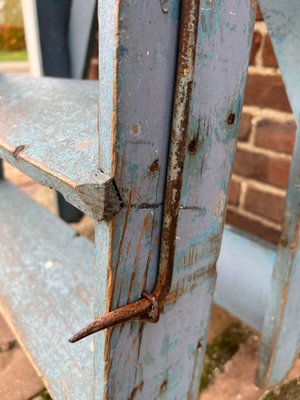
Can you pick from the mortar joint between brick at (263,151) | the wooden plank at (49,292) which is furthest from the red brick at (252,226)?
the wooden plank at (49,292)

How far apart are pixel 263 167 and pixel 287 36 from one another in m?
0.63

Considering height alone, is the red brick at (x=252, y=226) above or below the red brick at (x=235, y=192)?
below

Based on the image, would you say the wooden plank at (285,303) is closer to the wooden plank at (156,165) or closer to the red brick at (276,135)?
the wooden plank at (156,165)

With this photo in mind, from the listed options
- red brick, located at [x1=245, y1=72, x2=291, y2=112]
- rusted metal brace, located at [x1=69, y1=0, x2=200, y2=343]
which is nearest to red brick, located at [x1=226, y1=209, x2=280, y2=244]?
red brick, located at [x1=245, y1=72, x2=291, y2=112]

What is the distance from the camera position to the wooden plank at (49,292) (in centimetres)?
57

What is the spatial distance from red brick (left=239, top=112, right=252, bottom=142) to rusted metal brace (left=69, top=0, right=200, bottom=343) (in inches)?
33.2

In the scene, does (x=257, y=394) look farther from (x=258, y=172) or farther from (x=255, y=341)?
(x=258, y=172)

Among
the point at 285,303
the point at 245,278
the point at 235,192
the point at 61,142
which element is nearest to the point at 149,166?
the point at 61,142

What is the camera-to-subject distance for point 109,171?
0.31 meters

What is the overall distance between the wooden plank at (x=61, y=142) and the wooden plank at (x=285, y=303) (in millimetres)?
340

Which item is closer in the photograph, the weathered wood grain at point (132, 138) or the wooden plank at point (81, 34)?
the weathered wood grain at point (132, 138)

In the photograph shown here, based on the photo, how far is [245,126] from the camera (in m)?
1.15

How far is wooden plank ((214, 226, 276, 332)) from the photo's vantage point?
858 mm

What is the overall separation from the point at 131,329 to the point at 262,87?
88 centimetres
